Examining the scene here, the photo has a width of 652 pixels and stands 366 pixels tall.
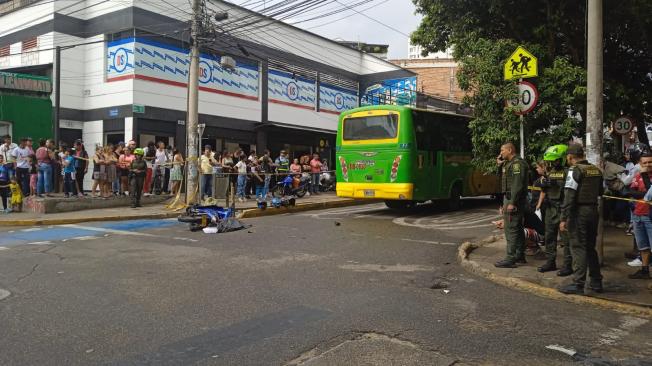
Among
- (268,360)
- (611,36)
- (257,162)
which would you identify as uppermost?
(611,36)

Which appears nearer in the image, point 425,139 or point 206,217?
point 206,217

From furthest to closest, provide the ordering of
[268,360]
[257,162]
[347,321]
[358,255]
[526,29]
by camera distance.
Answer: [257,162], [526,29], [358,255], [347,321], [268,360]

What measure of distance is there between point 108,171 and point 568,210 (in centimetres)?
1404

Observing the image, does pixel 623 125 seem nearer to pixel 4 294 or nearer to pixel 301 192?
pixel 301 192

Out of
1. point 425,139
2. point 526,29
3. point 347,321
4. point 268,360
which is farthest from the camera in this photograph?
point 425,139

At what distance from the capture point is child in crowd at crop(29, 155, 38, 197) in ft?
50.9

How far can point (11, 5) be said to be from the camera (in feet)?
82.6

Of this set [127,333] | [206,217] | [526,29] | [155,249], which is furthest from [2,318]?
[526,29]

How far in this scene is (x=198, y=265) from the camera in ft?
25.0

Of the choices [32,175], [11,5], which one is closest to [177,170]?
[32,175]

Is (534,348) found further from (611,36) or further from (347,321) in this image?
(611,36)

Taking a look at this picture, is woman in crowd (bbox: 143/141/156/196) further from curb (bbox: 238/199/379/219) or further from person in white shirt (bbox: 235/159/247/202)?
curb (bbox: 238/199/379/219)

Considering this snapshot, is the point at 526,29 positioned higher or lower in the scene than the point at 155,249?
higher

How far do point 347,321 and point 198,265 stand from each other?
11.0 feet
